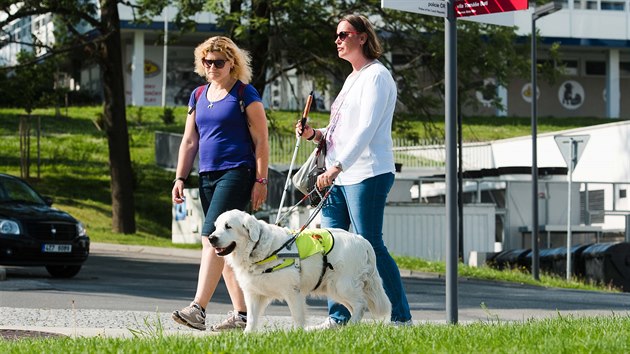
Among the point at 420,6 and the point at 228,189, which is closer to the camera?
the point at 420,6

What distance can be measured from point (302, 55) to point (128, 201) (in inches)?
269

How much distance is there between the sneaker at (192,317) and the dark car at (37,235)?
9602 millimetres

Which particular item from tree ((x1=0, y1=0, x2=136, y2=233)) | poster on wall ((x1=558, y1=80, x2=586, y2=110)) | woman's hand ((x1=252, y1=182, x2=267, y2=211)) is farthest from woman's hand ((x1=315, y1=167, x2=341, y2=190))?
poster on wall ((x1=558, y1=80, x2=586, y2=110))

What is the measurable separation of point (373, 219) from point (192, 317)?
1522 mm

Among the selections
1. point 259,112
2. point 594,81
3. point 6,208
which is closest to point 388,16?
point 6,208

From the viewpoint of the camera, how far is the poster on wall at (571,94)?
71875 millimetres

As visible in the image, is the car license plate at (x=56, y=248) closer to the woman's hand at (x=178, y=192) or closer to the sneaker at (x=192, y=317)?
the woman's hand at (x=178, y=192)

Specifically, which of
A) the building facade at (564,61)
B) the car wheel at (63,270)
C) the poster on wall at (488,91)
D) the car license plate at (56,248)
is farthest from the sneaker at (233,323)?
the building facade at (564,61)

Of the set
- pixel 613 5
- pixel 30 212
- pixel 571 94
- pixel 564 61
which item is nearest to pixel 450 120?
pixel 30 212

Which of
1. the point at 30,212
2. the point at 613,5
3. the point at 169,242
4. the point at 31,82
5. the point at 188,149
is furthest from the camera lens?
the point at 613,5

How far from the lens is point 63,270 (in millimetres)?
19484

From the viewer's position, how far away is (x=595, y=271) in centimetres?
2595

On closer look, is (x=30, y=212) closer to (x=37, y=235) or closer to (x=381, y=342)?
(x=37, y=235)

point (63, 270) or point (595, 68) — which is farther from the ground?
point (595, 68)
